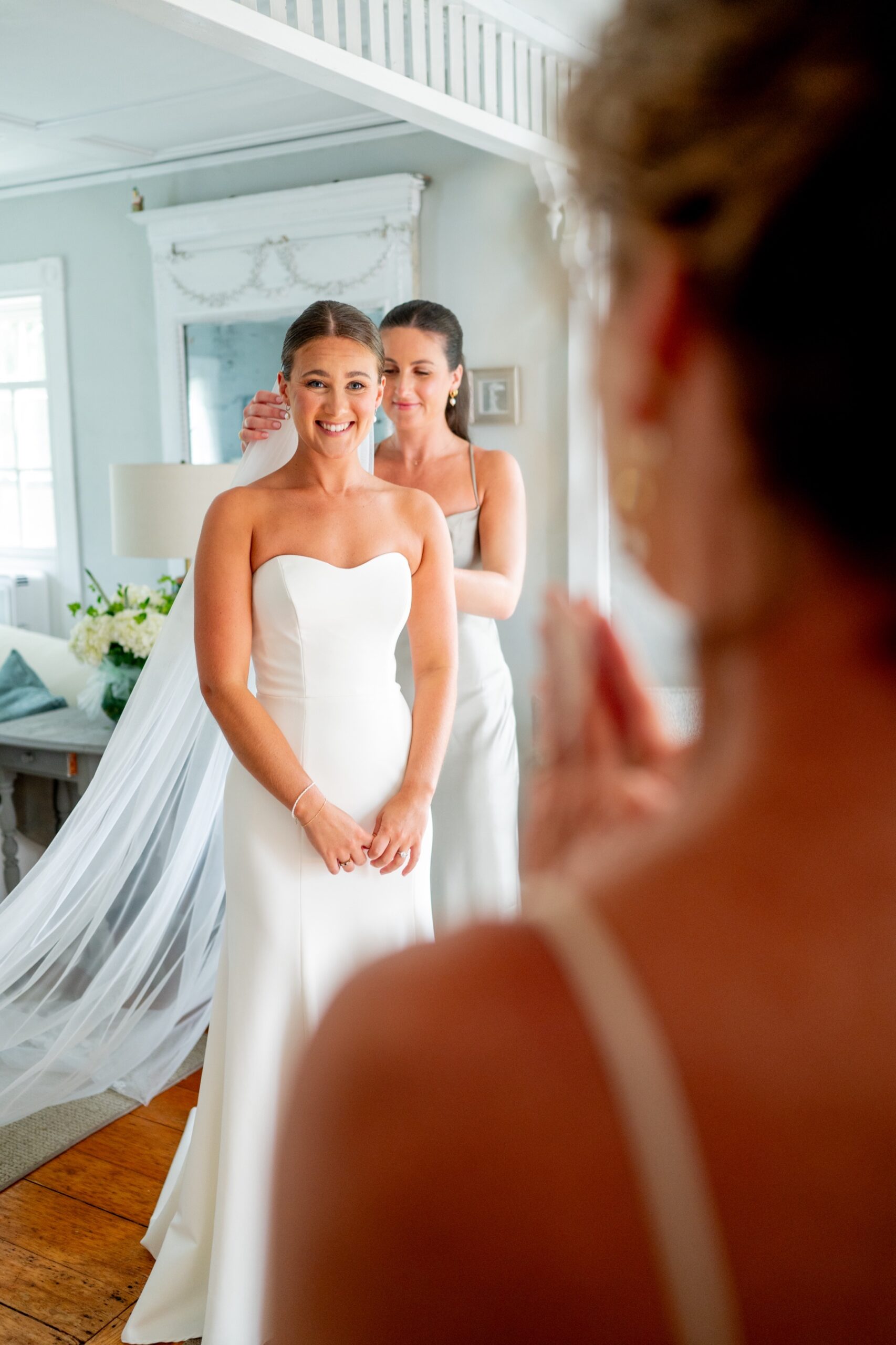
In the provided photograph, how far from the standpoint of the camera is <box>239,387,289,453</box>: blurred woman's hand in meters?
2.27

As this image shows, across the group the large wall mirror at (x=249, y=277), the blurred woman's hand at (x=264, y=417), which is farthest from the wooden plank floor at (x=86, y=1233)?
the large wall mirror at (x=249, y=277)

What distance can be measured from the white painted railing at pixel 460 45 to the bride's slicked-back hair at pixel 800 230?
7.36 ft

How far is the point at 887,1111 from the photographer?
344 mm

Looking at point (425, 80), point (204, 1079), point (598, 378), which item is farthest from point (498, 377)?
point (598, 378)

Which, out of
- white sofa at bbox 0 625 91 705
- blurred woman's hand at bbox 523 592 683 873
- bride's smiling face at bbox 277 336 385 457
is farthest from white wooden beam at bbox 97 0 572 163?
white sofa at bbox 0 625 91 705

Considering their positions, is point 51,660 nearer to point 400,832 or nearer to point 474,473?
point 474,473

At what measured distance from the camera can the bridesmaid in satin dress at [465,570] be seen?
102 inches

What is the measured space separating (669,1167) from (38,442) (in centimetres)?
625

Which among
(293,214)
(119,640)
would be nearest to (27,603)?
(293,214)

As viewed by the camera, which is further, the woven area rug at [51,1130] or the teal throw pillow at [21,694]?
the teal throw pillow at [21,694]

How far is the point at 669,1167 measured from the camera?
0.35 metres

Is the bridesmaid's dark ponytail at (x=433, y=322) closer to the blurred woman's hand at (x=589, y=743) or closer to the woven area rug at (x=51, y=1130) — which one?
the woven area rug at (x=51, y=1130)

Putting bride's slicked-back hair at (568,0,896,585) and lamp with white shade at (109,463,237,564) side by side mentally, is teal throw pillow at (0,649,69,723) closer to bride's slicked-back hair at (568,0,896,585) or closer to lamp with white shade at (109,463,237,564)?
lamp with white shade at (109,463,237,564)

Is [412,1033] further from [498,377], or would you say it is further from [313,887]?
[498,377]
